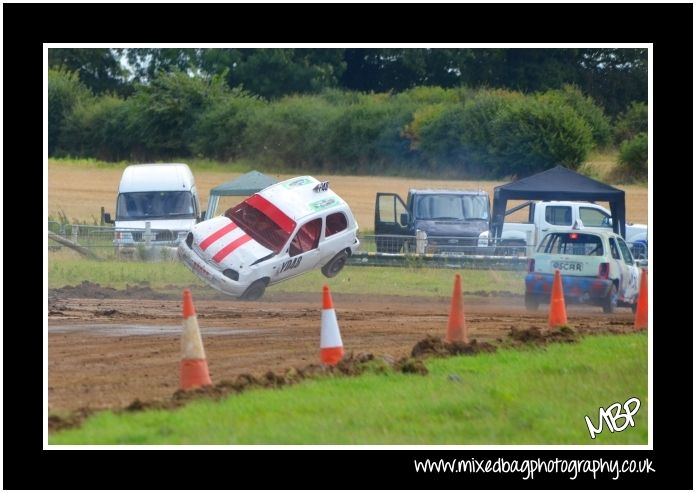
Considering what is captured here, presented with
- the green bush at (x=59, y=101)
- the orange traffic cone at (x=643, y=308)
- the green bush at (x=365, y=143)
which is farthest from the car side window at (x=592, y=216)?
the green bush at (x=59, y=101)

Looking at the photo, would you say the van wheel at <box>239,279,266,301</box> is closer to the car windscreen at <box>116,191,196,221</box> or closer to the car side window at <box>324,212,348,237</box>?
the car side window at <box>324,212,348,237</box>

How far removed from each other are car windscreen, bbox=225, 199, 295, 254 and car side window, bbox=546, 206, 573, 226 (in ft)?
34.3

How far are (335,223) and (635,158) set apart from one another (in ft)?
78.1

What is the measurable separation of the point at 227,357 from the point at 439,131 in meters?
33.9

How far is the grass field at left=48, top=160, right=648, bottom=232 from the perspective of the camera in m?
39.7

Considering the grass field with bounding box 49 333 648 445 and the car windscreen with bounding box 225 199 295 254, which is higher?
the car windscreen with bounding box 225 199 295 254

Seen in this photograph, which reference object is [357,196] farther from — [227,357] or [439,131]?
[227,357]

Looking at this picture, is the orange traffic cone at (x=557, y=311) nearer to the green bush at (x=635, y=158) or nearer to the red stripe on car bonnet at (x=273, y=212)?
the red stripe on car bonnet at (x=273, y=212)

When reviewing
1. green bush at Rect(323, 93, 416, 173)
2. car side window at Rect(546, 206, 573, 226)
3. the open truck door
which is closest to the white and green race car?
the open truck door

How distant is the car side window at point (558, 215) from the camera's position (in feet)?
97.5

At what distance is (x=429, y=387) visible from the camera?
36.3 ft

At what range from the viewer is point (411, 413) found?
10.1 meters

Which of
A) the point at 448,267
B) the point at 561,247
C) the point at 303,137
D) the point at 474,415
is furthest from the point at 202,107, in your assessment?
the point at 474,415

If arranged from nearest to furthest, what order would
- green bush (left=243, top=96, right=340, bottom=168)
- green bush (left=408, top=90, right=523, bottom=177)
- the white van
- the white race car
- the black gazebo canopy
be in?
the white race car
the black gazebo canopy
the white van
green bush (left=408, top=90, right=523, bottom=177)
green bush (left=243, top=96, right=340, bottom=168)
